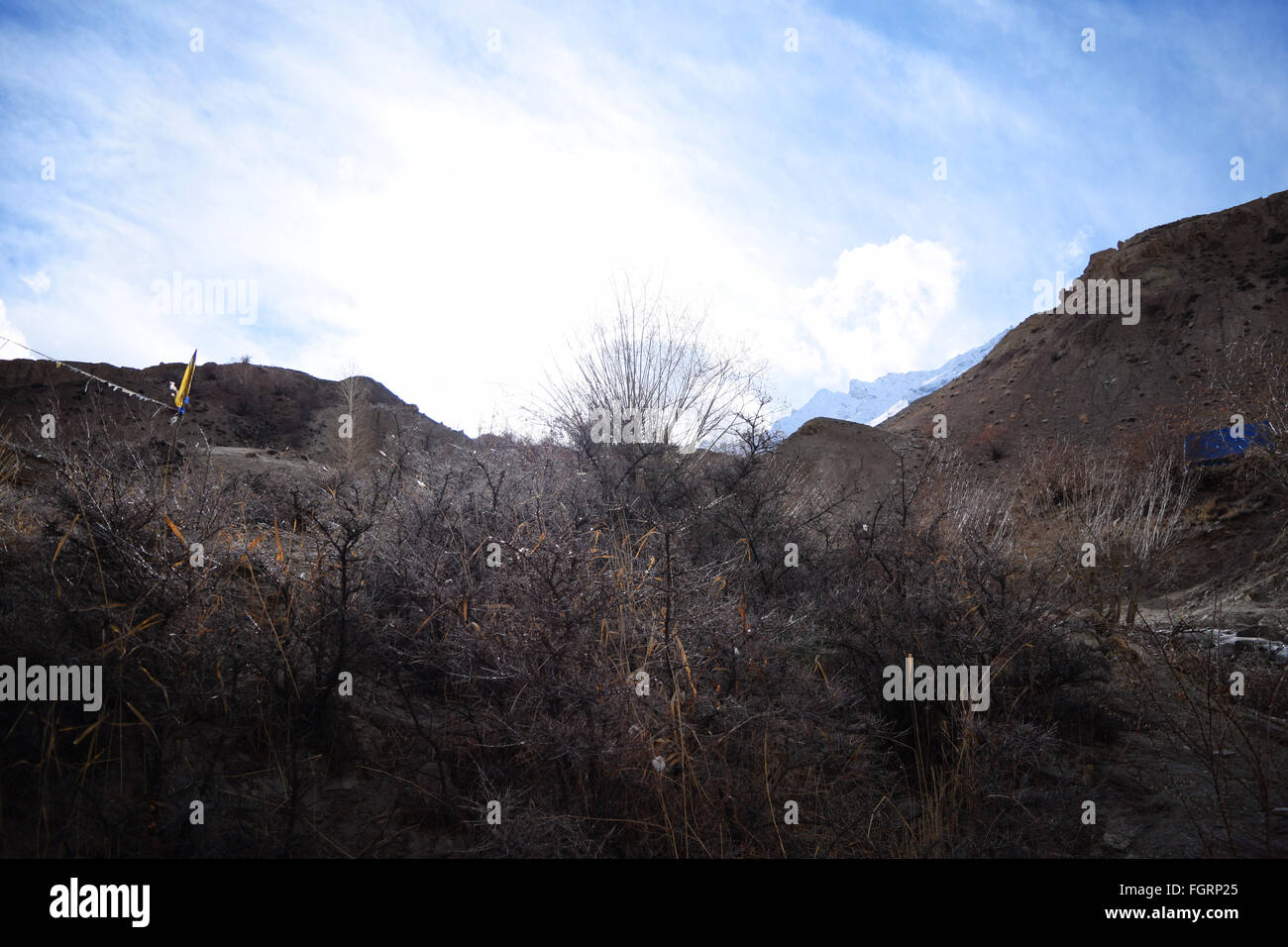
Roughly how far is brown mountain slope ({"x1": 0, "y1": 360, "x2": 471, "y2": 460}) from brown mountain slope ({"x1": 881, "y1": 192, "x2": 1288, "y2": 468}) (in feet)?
69.1

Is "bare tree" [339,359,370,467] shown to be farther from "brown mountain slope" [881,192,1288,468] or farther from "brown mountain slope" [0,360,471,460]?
"brown mountain slope" [881,192,1288,468]

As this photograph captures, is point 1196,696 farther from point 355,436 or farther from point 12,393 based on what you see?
point 12,393

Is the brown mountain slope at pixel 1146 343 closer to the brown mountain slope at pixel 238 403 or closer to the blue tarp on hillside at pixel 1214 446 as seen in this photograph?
the blue tarp on hillside at pixel 1214 446

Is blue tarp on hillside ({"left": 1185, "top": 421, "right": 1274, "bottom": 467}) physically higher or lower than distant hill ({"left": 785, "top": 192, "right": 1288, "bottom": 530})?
lower

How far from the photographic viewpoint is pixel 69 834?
10.1 feet

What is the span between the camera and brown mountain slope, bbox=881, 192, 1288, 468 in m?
23.0

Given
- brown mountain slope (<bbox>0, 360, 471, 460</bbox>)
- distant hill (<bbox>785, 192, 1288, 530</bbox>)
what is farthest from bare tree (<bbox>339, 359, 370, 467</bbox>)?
distant hill (<bbox>785, 192, 1288, 530</bbox>)

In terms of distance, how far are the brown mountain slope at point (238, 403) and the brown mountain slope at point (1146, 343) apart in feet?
69.1

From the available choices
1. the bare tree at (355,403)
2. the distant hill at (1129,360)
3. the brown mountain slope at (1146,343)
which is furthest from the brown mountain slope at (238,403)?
the brown mountain slope at (1146,343)

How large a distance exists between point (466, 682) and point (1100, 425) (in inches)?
993

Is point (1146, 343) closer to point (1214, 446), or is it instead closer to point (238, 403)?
point (1214, 446)

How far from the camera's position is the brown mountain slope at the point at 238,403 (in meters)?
27.7
